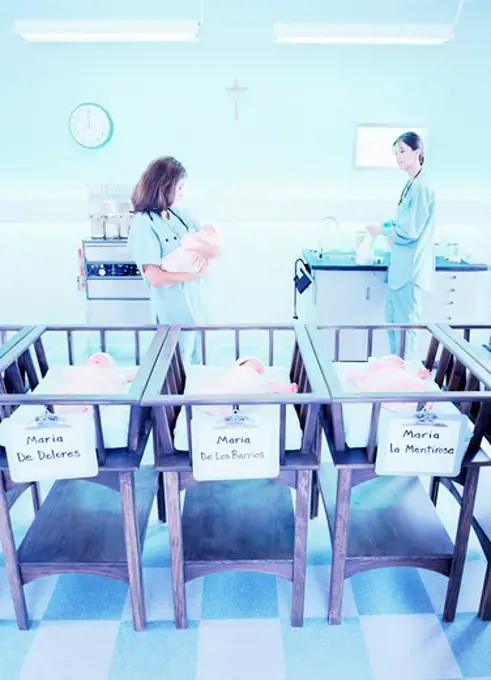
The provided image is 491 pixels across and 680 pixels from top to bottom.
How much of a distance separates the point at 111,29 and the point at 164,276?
180 cm

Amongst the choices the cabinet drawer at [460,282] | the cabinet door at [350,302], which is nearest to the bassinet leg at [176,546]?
the cabinet door at [350,302]

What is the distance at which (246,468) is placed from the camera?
4.92 ft

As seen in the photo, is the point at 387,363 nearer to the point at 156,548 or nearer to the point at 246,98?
the point at 156,548

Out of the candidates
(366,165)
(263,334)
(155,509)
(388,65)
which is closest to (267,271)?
(263,334)

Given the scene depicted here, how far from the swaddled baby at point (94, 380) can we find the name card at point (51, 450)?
10 cm

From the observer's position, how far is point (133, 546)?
170cm

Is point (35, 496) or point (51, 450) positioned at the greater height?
point (51, 450)

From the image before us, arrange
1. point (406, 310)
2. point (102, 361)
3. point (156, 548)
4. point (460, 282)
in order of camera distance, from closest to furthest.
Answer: point (102, 361) → point (156, 548) → point (406, 310) → point (460, 282)

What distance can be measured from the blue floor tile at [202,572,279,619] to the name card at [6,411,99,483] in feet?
2.31

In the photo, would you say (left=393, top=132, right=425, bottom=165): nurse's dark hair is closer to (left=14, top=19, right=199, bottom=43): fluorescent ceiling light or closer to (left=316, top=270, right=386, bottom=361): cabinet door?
(left=316, top=270, right=386, bottom=361): cabinet door

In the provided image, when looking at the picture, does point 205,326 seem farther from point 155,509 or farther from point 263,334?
point 263,334

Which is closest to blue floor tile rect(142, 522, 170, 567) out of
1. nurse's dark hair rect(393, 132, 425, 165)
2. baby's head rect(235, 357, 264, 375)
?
baby's head rect(235, 357, 264, 375)

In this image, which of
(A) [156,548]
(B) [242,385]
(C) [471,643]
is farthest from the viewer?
(A) [156,548]

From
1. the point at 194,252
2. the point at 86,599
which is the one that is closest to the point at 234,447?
the point at 86,599
